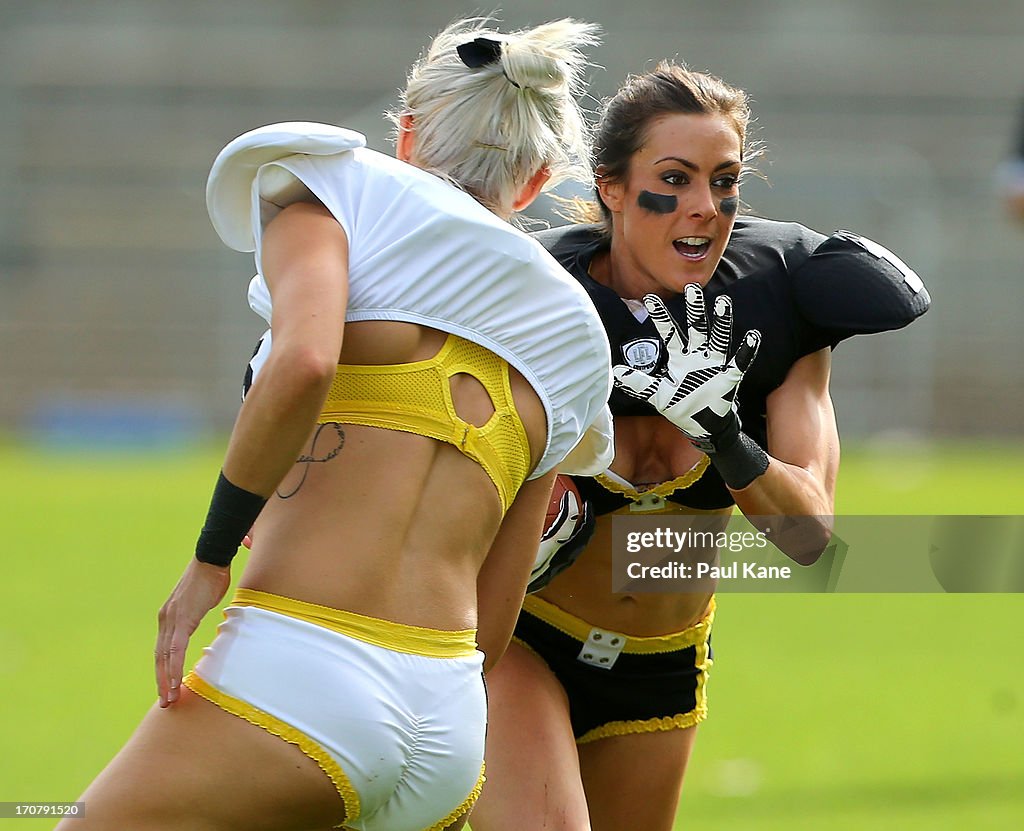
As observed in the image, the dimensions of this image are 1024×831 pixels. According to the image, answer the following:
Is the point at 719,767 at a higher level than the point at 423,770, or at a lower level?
lower

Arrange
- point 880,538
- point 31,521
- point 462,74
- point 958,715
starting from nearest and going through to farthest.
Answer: point 462,74 < point 880,538 < point 958,715 < point 31,521

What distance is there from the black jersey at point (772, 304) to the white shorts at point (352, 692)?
1095 millimetres

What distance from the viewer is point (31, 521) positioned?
1292 centimetres

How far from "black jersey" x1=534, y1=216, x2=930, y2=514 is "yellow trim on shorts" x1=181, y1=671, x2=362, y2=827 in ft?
4.12

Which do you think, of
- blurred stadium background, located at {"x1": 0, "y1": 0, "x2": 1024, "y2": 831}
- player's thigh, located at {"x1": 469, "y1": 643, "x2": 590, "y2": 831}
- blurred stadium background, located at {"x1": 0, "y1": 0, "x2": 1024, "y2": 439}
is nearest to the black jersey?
player's thigh, located at {"x1": 469, "y1": 643, "x2": 590, "y2": 831}

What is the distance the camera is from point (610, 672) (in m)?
3.79

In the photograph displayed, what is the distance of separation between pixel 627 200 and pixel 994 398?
17184 mm

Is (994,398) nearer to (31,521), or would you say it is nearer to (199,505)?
(199,505)

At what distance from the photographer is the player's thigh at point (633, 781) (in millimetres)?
3809

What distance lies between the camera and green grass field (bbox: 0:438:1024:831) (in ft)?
18.5

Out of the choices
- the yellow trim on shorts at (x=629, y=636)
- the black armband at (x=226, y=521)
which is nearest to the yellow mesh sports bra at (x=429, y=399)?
the black armband at (x=226, y=521)

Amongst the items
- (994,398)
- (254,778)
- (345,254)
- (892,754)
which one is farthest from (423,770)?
(994,398)

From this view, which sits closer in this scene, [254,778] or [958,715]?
[254,778]

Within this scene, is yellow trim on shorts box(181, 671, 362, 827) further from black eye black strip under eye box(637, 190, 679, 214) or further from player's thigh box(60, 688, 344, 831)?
black eye black strip under eye box(637, 190, 679, 214)
